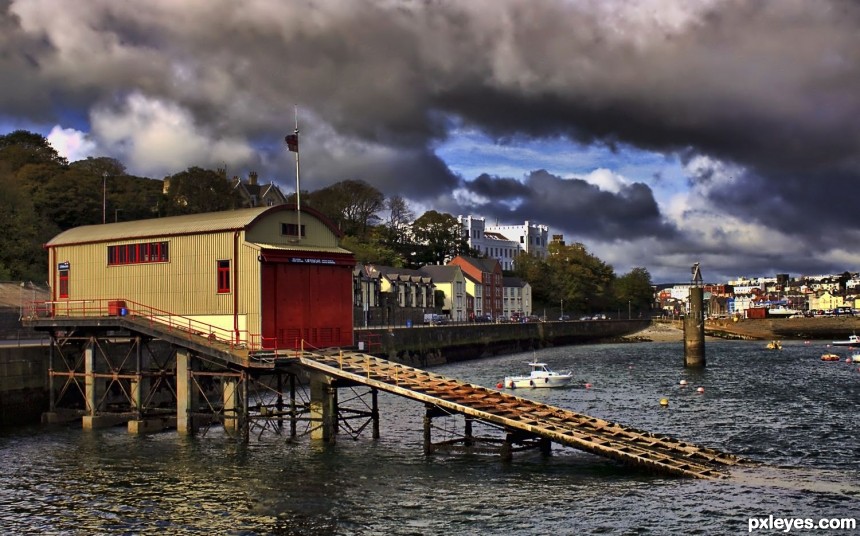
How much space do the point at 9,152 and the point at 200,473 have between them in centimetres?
9934

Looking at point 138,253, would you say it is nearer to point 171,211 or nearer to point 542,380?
point 542,380

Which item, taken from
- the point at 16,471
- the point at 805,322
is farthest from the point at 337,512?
the point at 805,322

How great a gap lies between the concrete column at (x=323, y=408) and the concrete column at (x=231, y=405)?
135 inches

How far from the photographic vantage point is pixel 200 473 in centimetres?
3172

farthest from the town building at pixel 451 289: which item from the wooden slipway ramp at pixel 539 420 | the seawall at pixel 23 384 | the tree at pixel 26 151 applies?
the wooden slipway ramp at pixel 539 420

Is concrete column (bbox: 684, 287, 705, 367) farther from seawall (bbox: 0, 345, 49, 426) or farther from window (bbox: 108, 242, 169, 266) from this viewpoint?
seawall (bbox: 0, 345, 49, 426)

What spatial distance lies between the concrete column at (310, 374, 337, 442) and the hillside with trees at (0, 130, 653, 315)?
37.9 meters

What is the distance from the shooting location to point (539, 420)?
3284 cm

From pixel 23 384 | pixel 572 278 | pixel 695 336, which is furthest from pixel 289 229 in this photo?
pixel 572 278

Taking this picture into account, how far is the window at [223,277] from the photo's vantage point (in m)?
39.7

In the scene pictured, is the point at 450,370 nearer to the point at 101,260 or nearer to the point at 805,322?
the point at 101,260

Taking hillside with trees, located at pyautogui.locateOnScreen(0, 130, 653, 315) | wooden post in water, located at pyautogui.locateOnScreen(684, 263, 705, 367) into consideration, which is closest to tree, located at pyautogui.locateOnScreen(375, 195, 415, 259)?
hillside with trees, located at pyautogui.locateOnScreen(0, 130, 653, 315)

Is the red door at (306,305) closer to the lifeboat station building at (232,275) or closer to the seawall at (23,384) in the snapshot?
the lifeboat station building at (232,275)

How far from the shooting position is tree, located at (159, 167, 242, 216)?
401 feet
